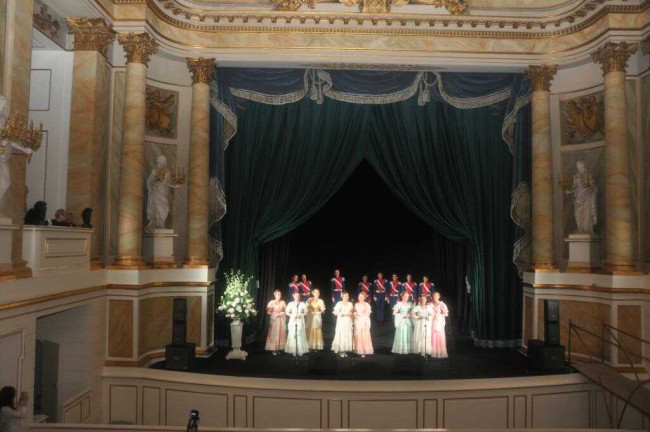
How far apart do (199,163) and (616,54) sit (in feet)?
28.2

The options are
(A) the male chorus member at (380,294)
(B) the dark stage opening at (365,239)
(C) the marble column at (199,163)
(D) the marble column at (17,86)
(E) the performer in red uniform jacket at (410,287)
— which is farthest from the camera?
(B) the dark stage opening at (365,239)

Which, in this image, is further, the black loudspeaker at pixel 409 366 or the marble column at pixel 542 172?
the marble column at pixel 542 172

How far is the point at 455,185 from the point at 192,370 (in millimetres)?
7282

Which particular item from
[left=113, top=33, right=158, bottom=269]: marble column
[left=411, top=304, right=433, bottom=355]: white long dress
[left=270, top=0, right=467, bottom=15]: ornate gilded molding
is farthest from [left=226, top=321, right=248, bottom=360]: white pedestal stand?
[left=270, top=0, right=467, bottom=15]: ornate gilded molding

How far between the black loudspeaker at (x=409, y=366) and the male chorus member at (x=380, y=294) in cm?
404

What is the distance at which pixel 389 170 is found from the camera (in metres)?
13.7

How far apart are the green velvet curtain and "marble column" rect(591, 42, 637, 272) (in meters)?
2.63

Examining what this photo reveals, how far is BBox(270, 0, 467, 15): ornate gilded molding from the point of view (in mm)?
12086

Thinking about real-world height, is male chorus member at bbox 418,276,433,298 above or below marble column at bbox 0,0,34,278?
below

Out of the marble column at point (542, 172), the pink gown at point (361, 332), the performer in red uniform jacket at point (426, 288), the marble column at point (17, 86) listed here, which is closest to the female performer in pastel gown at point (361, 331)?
the pink gown at point (361, 332)

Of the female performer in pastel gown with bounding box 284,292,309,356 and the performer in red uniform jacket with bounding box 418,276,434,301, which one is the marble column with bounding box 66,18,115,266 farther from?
the performer in red uniform jacket with bounding box 418,276,434,301

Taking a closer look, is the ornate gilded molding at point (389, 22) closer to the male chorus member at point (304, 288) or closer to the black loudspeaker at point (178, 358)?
the male chorus member at point (304, 288)

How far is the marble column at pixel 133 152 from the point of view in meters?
10.7

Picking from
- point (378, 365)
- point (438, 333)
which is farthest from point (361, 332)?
point (438, 333)
